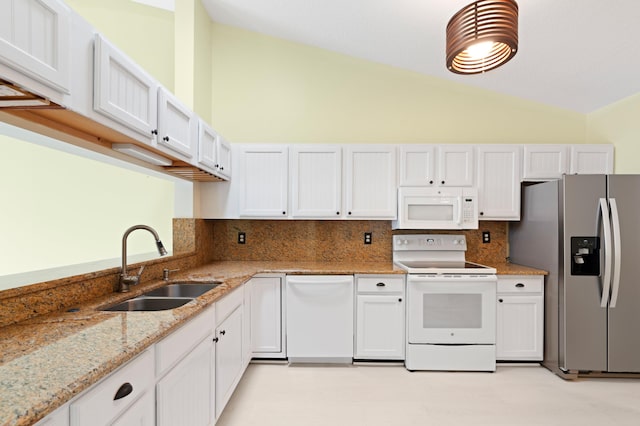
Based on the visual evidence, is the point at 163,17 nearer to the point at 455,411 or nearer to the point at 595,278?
the point at 455,411

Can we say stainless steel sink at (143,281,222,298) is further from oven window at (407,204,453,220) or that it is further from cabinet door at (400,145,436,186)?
cabinet door at (400,145,436,186)

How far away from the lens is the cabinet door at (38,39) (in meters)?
0.95

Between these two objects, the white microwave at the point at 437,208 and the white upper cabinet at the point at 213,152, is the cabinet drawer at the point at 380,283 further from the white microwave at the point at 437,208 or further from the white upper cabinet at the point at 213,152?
the white upper cabinet at the point at 213,152

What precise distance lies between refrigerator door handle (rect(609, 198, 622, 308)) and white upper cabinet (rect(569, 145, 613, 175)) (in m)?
0.69

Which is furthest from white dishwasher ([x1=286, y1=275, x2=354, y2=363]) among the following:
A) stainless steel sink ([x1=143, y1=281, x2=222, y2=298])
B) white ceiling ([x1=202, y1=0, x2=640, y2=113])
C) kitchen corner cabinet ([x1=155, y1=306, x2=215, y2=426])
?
white ceiling ([x1=202, y1=0, x2=640, y2=113])

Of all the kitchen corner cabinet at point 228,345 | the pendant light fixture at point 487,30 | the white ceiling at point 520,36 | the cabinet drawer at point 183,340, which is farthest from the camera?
the white ceiling at point 520,36

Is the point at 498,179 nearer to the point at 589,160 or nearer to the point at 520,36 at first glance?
the point at 589,160

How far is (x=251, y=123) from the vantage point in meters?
3.54

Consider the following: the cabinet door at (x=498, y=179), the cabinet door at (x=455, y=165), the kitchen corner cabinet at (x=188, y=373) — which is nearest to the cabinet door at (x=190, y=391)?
the kitchen corner cabinet at (x=188, y=373)

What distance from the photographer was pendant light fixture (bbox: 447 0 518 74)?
5.24 feet

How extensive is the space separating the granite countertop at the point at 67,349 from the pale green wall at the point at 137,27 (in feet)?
8.19

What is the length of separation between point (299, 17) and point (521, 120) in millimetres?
2628

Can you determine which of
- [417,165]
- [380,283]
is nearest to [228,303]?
[380,283]

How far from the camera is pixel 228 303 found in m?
2.15
